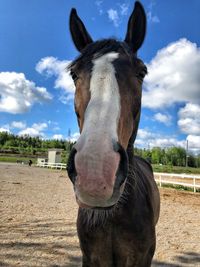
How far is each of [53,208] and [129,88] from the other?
27.2 feet

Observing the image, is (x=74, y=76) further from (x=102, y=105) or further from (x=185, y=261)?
(x=185, y=261)

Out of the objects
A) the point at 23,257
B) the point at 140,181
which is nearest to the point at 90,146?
the point at 140,181

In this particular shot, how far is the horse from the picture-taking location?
1726 mm

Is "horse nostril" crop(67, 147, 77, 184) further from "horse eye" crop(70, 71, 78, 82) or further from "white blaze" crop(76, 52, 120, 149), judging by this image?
"horse eye" crop(70, 71, 78, 82)

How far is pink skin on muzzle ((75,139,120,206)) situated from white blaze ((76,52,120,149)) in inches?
2.3

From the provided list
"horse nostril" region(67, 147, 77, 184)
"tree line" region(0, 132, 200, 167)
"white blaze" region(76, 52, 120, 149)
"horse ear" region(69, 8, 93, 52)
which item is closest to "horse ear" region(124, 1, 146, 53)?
"horse ear" region(69, 8, 93, 52)

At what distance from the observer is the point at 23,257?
195 inches

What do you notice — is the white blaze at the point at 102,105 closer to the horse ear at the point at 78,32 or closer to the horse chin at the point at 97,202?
the horse chin at the point at 97,202

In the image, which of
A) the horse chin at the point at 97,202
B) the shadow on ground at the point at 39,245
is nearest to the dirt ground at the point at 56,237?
the shadow on ground at the point at 39,245

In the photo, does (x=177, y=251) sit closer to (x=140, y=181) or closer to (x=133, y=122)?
(x=140, y=181)

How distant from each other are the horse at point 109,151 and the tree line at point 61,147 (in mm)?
92572

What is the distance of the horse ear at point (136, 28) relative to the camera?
285 cm

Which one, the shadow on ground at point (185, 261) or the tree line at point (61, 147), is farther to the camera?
the tree line at point (61, 147)

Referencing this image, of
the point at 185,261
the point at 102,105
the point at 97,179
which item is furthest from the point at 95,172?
the point at 185,261
